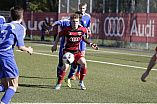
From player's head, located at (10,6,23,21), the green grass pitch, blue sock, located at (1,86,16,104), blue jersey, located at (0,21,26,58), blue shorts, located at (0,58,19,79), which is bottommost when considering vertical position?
the green grass pitch

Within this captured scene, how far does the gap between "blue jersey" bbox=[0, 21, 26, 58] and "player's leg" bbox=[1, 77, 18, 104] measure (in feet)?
1.46

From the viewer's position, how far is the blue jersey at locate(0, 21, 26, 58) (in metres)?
7.34

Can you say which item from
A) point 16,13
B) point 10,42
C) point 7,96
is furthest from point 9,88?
point 16,13

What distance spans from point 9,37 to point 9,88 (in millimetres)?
860

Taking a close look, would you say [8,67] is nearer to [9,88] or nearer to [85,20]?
[9,88]

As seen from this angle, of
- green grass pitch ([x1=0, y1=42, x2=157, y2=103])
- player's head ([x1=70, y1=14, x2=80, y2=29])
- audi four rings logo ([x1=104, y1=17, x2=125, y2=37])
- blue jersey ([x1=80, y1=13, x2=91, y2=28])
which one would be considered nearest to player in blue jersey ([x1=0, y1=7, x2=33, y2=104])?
green grass pitch ([x1=0, y1=42, x2=157, y2=103])

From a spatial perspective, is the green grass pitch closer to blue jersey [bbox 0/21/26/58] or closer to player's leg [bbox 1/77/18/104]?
player's leg [bbox 1/77/18/104]

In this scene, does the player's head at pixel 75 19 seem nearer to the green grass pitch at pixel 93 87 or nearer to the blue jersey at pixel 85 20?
the green grass pitch at pixel 93 87

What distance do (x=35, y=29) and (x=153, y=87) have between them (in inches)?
1057

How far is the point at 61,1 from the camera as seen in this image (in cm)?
3406

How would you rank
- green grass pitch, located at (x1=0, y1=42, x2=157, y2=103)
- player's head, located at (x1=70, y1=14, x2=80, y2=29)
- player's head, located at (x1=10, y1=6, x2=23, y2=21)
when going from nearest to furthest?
player's head, located at (x1=10, y1=6, x2=23, y2=21), green grass pitch, located at (x1=0, y1=42, x2=157, y2=103), player's head, located at (x1=70, y1=14, x2=80, y2=29)

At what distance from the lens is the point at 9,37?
734 centimetres

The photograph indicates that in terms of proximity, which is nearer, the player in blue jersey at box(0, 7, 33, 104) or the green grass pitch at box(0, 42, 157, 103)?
the player in blue jersey at box(0, 7, 33, 104)

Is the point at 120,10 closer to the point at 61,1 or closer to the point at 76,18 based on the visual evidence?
the point at 61,1
